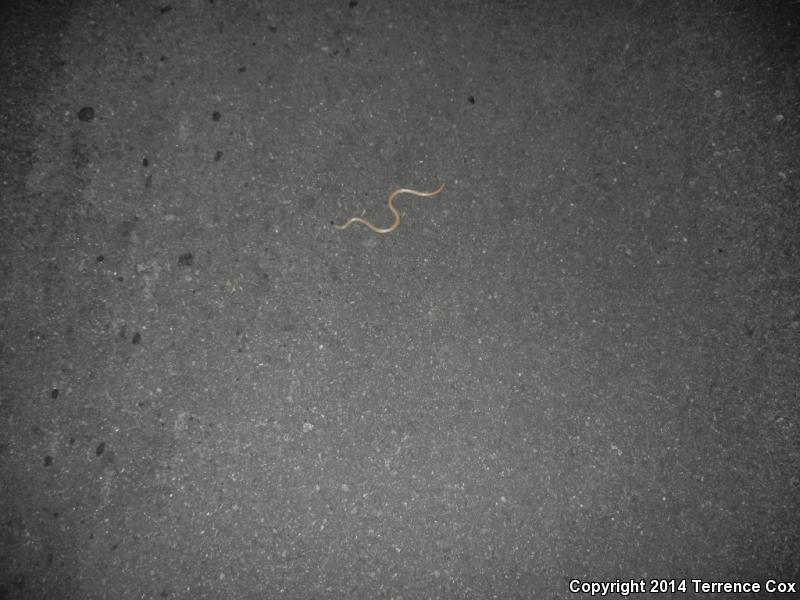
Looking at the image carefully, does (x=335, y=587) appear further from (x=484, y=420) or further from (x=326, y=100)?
(x=326, y=100)

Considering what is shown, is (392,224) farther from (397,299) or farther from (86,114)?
(86,114)

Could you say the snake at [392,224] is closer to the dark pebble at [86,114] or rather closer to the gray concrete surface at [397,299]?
the gray concrete surface at [397,299]

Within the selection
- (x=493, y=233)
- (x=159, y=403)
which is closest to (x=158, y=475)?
(x=159, y=403)

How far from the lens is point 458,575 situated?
198cm

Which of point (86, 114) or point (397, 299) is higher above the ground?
point (86, 114)

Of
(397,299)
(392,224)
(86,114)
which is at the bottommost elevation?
(397,299)

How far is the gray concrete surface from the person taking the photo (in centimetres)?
197

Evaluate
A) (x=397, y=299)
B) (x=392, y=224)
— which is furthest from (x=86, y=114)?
(x=397, y=299)

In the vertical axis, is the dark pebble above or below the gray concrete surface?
above

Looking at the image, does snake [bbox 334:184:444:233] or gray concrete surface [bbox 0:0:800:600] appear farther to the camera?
snake [bbox 334:184:444:233]

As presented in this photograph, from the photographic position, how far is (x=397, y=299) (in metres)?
2.08

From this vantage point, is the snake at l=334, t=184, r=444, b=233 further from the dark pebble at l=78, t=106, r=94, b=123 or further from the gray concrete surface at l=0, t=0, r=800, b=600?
the dark pebble at l=78, t=106, r=94, b=123

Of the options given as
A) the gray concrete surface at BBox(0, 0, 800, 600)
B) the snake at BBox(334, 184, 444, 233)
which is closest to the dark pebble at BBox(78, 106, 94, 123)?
the gray concrete surface at BBox(0, 0, 800, 600)

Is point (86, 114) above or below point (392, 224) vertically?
above
